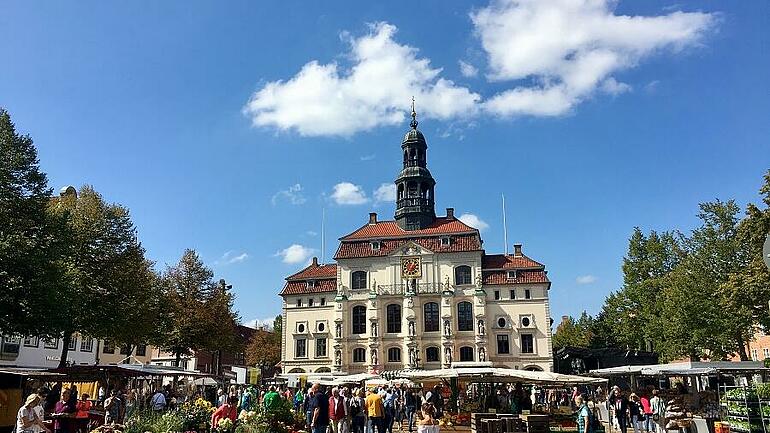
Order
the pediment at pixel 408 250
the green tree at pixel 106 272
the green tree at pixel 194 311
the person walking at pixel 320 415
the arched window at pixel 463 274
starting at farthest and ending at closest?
the pediment at pixel 408 250 < the arched window at pixel 463 274 < the green tree at pixel 194 311 < the green tree at pixel 106 272 < the person walking at pixel 320 415

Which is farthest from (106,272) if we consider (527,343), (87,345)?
(527,343)

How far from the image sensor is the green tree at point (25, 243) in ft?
85.6

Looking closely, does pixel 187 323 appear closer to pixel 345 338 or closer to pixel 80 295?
pixel 80 295

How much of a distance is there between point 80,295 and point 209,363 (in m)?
43.8

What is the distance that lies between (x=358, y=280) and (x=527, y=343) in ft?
56.8

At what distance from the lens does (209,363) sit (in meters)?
72.8

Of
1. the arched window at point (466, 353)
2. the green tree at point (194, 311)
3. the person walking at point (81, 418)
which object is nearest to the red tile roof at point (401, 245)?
the arched window at point (466, 353)

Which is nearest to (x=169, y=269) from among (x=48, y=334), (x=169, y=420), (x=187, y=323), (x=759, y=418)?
(x=187, y=323)

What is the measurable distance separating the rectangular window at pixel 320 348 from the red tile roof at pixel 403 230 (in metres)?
10.4

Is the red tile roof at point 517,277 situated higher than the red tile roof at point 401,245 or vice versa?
the red tile roof at point 401,245

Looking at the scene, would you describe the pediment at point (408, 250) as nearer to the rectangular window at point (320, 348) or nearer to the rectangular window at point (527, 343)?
the rectangular window at point (320, 348)

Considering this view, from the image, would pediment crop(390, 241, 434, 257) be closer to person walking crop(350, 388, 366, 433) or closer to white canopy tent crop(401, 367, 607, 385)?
white canopy tent crop(401, 367, 607, 385)

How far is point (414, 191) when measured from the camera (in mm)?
62781

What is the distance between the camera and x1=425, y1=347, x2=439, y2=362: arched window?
184ft
